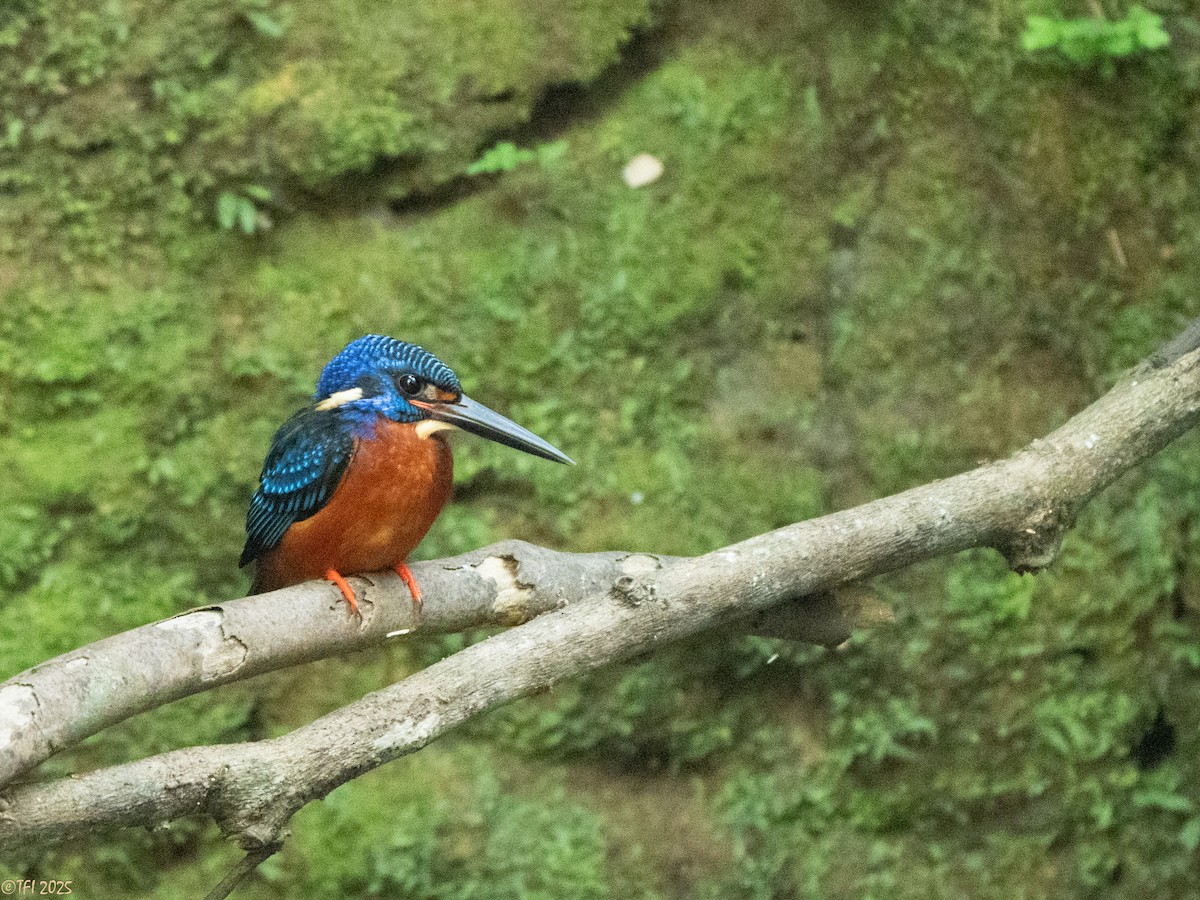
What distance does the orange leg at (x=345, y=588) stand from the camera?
2467 millimetres

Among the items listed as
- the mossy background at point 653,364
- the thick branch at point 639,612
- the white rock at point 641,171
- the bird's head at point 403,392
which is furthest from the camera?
the white rock at point 641,171

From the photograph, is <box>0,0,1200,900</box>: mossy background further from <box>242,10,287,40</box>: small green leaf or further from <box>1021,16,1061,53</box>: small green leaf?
<box>1021,16,1061,53</box>: small green leaf

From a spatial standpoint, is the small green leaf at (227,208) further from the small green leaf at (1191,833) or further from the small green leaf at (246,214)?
the small green leaf at (1191,833)

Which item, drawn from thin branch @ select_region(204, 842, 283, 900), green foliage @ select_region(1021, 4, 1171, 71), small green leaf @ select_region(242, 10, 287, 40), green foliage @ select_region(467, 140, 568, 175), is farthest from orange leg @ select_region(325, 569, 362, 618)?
green foliage @ select_region(1021, 4, 1171, 71)

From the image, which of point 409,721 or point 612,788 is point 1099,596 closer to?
point 612,788

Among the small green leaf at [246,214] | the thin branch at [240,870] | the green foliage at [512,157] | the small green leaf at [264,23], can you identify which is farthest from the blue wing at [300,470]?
the small green leaf at [264,23]

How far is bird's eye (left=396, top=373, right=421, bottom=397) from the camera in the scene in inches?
102

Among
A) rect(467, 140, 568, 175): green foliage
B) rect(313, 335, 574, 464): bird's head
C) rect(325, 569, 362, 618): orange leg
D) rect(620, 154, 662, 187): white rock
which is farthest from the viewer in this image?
rect(620, 154, 662, 187): white rock

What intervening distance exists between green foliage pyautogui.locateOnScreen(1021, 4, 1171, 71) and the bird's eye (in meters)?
2.34

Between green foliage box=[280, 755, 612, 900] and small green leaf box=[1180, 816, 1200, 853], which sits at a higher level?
green foliage box=[280, 755, 612, 900]

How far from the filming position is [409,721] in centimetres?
205

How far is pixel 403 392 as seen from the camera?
260cm

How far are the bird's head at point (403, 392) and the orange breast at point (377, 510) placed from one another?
1.5 inches

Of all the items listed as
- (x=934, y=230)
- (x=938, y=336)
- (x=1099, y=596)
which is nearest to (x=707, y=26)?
(x=934, y=230)
